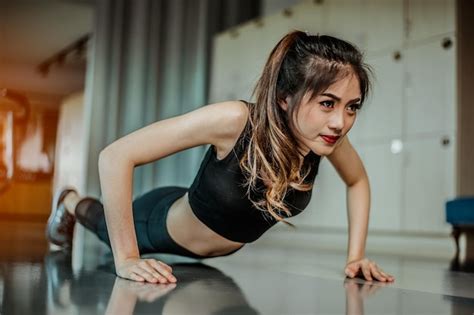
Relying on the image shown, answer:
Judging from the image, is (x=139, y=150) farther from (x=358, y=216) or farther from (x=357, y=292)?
(x=358, y=216)

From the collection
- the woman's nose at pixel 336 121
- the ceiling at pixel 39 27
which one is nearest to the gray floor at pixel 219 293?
the woman's nose at pixel 336 121

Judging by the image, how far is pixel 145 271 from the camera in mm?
1253

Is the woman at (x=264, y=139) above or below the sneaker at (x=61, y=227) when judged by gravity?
above

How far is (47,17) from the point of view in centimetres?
709

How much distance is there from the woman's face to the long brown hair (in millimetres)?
13

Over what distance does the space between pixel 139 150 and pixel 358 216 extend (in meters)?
0.61

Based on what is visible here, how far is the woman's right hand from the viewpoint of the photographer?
1.24 m

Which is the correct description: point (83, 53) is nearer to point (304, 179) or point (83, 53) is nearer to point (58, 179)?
point (58, 179)

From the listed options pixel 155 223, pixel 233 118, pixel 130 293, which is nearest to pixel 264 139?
pixel 233 118

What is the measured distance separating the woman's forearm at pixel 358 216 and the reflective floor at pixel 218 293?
86 mm

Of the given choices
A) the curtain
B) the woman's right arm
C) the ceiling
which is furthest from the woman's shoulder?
the ceiling

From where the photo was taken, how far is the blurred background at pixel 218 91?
322cm

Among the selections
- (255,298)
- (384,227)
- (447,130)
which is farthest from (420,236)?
(255,298)

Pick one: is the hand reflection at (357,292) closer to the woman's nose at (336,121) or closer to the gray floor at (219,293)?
the gray floor at (219,293)
